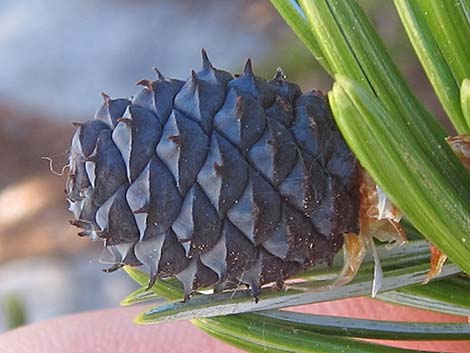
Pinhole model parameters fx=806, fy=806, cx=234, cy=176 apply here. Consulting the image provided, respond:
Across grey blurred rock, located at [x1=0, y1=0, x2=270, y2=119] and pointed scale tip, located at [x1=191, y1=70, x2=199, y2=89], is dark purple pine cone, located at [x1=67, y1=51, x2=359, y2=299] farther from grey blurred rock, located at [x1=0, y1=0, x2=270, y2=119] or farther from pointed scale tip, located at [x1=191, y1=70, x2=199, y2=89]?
grey blurred rock, located at [x1=0, y1=0, x2=270, y2=119]

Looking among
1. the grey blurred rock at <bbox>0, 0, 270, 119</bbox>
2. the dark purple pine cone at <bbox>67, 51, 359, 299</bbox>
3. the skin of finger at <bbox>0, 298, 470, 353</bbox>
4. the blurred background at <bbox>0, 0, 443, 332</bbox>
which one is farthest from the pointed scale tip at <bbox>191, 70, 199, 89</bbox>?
the grey blurred rock at <bbox>0, 0, 270, 119</bbox>

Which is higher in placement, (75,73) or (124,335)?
(75,73)

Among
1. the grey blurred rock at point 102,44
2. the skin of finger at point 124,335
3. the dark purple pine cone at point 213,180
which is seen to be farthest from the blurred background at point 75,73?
the dark purple pine cone at point 213,180

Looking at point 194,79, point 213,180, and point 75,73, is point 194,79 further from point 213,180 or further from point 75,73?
point 75,73

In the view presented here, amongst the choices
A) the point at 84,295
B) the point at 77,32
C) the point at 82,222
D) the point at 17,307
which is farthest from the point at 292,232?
the point at 77,32

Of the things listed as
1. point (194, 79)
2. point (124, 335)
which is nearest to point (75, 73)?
point (124, 335)

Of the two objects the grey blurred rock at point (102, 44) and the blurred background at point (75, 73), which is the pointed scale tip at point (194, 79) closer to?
the blurred background at point (75, 73)

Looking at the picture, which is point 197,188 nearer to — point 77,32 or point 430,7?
point 430,7
